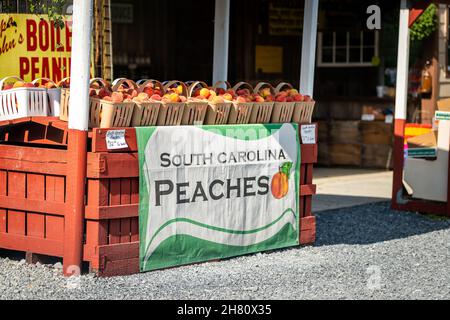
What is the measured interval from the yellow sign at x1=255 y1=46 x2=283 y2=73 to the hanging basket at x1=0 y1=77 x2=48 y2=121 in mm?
8412

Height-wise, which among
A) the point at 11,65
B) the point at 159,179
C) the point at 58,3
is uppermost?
the point at 58,3

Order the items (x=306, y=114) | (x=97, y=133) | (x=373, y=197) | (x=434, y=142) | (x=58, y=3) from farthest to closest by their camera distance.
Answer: (x=373, y=197) → (x=434, y=142) → (x=306, y=114) → (x=58, y=3) → (x=97, y=133)

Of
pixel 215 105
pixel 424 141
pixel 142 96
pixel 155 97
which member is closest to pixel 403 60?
Answer: pixel 424 141

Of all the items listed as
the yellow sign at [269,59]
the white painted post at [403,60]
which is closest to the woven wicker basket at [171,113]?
the white painted post at [403,60]

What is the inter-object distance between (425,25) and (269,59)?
2603 mm

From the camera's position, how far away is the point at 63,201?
701 cm

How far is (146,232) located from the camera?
23.4 feet

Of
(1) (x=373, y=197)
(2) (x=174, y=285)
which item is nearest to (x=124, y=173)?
(2) (x=174, y=285)

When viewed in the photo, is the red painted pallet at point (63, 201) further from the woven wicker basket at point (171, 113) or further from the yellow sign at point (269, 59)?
the yellow sign at point (269, 59)

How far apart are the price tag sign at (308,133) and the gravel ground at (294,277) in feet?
3.21

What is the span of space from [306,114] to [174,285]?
244 cm

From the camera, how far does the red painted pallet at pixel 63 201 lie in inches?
269

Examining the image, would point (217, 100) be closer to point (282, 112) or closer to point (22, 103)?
point (282, 112)

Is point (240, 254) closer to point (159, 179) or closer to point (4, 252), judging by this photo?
point (159, 179)
